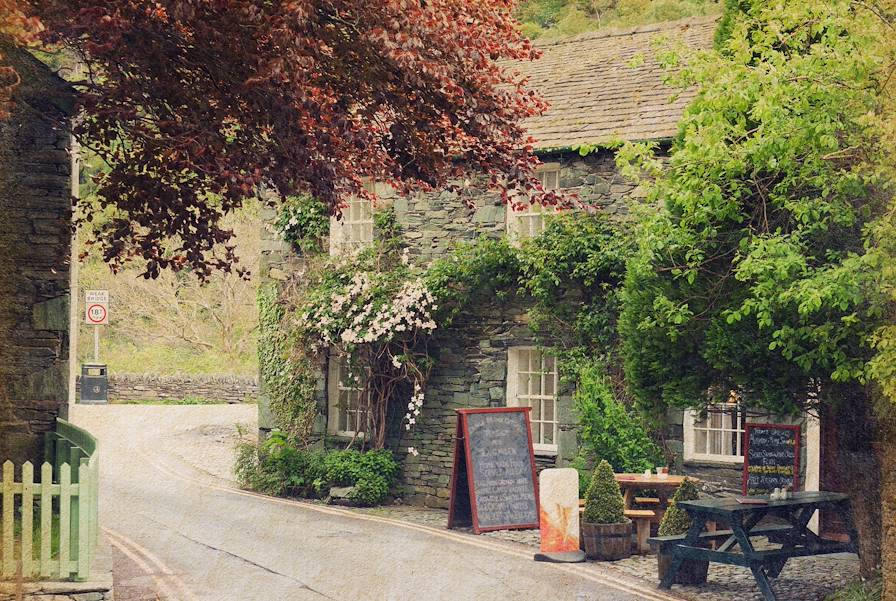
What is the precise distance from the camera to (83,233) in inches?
Result: 1469

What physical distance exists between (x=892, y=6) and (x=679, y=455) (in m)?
7.61

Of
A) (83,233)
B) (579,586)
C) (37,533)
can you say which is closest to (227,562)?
(37,533)

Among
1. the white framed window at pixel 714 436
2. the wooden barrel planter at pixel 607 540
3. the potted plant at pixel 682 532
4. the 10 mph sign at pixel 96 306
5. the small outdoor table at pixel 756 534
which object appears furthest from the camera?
the 10 mph sign at pixel 96 306

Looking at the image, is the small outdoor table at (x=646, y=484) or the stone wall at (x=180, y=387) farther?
the stone wall at (x=180, y=387)

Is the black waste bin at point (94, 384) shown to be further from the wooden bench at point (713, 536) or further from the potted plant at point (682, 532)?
the wooden bench at point (713, 536)

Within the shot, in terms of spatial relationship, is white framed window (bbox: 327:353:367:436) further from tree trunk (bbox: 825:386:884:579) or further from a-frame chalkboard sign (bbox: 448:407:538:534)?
tree trunk (bbox: 825:386:884:579)

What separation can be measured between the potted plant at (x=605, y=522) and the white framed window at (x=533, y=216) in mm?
5539

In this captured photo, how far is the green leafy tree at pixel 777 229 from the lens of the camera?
9.42 metres

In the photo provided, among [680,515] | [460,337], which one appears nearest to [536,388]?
[460,337]

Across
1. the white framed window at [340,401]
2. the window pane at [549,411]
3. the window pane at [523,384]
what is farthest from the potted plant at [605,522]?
the white framed window at [340,401]

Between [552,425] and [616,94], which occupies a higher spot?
[616,94]

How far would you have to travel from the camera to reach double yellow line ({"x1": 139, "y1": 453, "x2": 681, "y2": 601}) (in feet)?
37.0

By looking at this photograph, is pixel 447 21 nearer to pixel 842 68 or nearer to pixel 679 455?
pixel 842 68

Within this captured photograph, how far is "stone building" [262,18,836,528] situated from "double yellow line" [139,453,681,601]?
5.40ft
